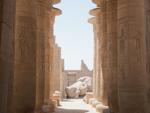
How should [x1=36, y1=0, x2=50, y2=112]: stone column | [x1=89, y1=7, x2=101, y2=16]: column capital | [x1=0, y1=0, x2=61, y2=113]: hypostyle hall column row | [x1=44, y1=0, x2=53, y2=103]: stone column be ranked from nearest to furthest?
[x1=0, y1=0, x2=61, y2=113]: hypostyle hall column row → [x1=36, y1=0, x2=50, y2=112]: stone column → [x1=44, y1=0, x2=53, y2=103]: stone column → [x1=89, y1=7, x2=101, y2=16]: column capital

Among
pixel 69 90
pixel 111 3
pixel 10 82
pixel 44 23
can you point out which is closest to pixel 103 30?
pixel 111 3

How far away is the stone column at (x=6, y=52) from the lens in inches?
235

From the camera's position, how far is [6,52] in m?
6.26

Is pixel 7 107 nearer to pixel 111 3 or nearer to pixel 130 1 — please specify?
pixel 130 1

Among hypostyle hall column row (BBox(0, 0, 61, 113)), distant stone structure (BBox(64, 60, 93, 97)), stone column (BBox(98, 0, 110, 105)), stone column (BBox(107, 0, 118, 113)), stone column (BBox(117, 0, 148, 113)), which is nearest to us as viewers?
hypostyle hall column row (BBox(0, 0, 61, 113))

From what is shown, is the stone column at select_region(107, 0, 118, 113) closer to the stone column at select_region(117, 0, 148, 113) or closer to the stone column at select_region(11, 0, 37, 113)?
the stone column at select_region(117, 0, 148, 113)

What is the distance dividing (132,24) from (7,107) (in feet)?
17.7

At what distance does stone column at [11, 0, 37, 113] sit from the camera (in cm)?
984

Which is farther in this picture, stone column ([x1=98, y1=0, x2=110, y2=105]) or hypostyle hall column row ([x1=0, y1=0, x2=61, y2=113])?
stone column ([x1=98, y1=0, x2=110, y2=105])

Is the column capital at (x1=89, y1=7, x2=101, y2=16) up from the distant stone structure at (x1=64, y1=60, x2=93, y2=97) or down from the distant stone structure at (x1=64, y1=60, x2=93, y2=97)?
up

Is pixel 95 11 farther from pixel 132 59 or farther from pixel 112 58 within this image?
pixel 132 59

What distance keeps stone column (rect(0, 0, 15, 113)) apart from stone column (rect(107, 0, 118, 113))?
23.8 feet

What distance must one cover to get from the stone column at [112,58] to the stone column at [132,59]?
333 cm

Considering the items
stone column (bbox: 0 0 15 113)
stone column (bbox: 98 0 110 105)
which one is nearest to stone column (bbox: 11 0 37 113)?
stone column (bbox: 0 0 15 113)
